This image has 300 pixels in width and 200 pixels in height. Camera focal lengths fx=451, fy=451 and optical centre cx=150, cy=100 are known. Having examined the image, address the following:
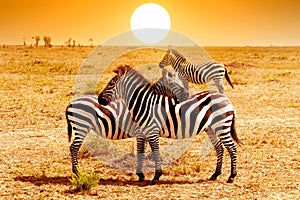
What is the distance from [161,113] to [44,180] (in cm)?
266

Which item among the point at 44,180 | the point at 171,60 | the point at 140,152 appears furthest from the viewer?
the point at 171,60

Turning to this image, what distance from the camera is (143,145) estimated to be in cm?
909

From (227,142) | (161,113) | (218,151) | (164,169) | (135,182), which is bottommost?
(135,182)

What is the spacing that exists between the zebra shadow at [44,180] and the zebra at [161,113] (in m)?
1.49

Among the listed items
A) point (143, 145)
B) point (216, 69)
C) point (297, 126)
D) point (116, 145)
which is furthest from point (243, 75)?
point (143, 145)

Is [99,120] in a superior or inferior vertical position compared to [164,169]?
superior

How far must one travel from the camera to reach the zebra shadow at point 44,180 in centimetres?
870

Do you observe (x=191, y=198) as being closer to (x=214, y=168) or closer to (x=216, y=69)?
(x=214, y=168)

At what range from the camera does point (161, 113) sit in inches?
348

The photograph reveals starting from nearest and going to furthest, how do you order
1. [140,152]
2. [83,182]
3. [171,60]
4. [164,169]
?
[83,182], [140,152], [164,169], [171,60]

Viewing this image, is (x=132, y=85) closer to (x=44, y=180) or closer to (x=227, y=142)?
(x=227, y=142)

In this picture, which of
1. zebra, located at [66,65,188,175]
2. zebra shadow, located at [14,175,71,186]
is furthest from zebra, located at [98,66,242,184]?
zebra shadow, located at [14,175,71,186]

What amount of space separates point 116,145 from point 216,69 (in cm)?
805

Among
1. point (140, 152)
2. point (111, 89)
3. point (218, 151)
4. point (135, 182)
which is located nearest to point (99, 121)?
point (111, 89)
